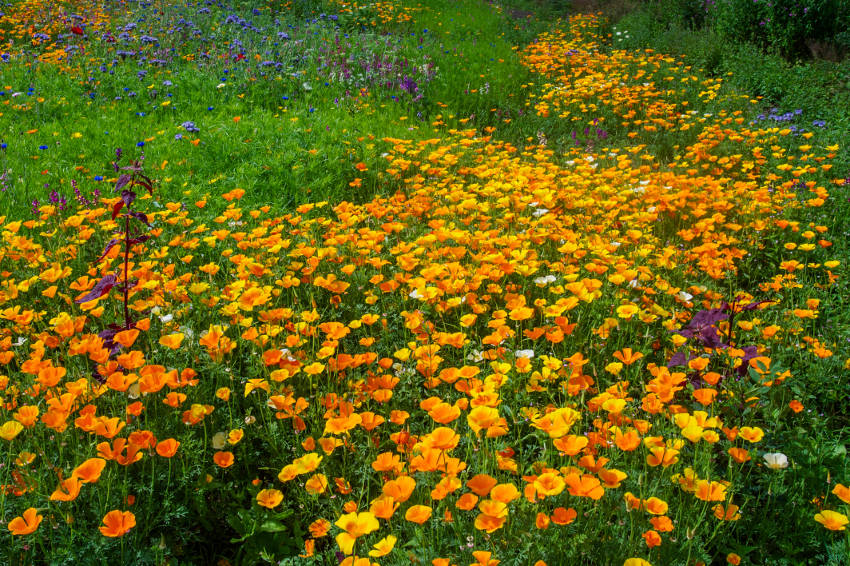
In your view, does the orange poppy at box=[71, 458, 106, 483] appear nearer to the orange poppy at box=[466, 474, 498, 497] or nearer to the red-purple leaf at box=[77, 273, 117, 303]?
the red-purple leaf at box=[77, 273, 117, 303]

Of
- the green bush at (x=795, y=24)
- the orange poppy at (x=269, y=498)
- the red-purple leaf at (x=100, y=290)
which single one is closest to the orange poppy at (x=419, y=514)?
the orange poppy at (x=269, y=498)

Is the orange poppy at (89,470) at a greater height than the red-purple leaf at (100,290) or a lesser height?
lesser

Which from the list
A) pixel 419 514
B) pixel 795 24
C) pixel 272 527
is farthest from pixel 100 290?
pixel 795 24

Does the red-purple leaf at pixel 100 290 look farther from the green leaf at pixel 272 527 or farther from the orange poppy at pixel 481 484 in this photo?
the orange poppy at pixel 481 484

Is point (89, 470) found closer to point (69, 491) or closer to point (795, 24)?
point (69, 491)

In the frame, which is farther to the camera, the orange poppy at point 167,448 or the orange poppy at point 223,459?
the orange poppy at point 223,459

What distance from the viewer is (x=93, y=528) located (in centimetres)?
172

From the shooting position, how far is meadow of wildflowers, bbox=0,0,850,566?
1648 millimetres

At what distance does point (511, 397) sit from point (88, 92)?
20.6ft

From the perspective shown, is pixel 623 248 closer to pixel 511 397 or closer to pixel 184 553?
pixel 511 397

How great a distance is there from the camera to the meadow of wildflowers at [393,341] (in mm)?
1648

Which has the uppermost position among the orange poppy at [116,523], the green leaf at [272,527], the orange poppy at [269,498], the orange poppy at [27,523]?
the orange poppy at [116,523]

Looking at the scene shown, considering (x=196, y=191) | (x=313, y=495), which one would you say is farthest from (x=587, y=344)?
(x=196, y=191)

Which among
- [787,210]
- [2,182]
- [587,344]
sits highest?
[787,210]
